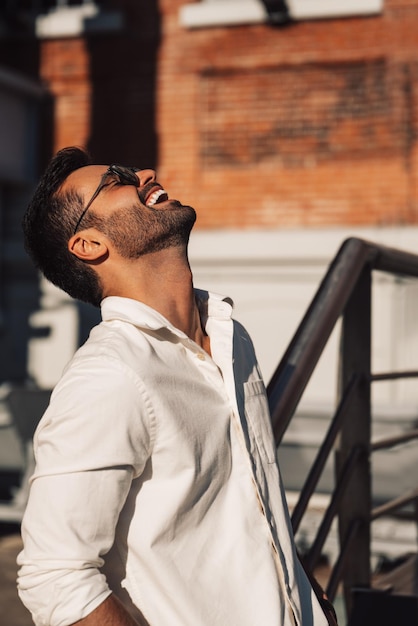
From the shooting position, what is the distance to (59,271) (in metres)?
1.69

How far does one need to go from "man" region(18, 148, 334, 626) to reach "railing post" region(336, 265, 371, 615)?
1.07 metres

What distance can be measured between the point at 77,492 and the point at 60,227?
1.74ft

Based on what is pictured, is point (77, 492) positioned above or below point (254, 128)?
above

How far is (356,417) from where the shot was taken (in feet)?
8.88

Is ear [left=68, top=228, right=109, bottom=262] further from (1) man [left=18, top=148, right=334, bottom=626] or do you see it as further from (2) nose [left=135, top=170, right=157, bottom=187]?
(2) nose [left=135, top=170, right=157, bottom=187]

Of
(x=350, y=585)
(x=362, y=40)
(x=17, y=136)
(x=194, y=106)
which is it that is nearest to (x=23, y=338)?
(x=17, y=136)

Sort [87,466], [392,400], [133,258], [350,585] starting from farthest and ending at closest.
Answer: [392,400]
[350,585]
[133,258]
[87,466]

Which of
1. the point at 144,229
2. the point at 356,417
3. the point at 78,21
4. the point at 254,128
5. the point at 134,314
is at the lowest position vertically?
the point at 356,417

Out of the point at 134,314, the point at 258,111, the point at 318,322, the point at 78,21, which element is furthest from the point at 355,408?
the point at 78,21

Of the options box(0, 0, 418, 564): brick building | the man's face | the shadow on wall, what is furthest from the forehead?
the shadow on wall

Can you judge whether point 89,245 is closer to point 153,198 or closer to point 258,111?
point 153,198

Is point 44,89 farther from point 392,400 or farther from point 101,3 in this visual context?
point 392,400

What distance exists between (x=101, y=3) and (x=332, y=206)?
9.53 ft

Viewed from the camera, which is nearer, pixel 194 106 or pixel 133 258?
pixel 133 258
